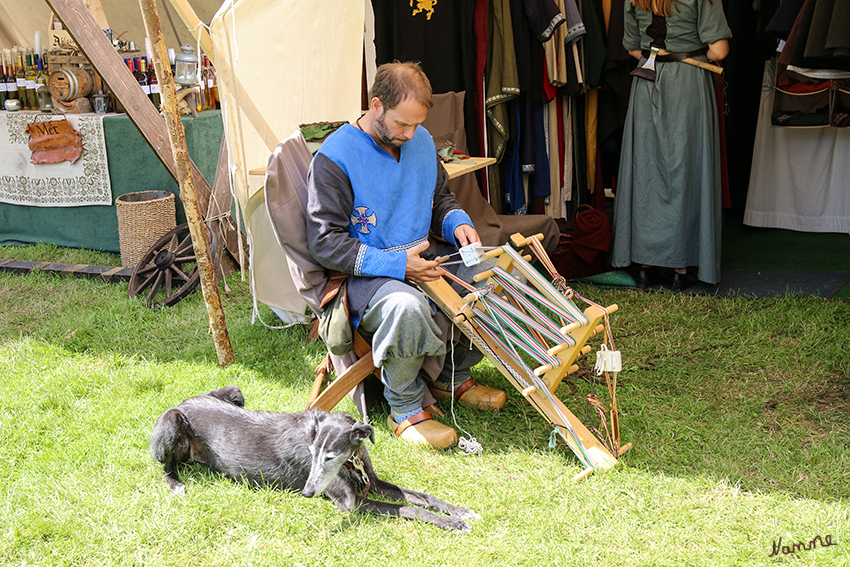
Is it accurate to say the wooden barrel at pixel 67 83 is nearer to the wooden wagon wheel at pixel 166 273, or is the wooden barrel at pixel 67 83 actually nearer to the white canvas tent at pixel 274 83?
the wooden wagon wheel at pixel 166 273

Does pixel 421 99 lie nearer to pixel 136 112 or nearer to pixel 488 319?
pixel 488 319

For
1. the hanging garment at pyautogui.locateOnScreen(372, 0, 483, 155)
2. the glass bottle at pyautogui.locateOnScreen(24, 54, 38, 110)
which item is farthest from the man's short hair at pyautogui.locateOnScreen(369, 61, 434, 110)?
the glass bottle at pyautogui.locateOnScreen(24, 54, 38, 110)

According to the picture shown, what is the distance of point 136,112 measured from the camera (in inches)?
163

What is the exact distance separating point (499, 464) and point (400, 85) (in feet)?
4.28

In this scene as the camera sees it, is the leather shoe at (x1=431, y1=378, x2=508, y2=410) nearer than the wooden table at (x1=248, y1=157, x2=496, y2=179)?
Yes

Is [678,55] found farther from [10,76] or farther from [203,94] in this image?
[10,76]

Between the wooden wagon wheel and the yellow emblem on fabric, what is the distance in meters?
1.78

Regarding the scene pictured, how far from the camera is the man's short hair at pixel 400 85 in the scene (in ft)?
7.72

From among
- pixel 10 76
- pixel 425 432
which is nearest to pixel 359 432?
pixel 425 432

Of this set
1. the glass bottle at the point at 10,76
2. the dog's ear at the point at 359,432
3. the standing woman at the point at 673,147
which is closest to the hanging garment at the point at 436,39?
the standing woman at the point at 673,147

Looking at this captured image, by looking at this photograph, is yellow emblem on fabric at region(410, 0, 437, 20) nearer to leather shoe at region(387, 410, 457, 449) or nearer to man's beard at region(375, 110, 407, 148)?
man's beard at region(375, 110, 407, 148)

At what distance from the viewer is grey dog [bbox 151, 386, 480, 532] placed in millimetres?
1979

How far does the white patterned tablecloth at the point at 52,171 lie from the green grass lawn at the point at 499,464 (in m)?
1.67

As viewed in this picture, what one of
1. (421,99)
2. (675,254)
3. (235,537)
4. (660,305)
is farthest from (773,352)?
(235,537)
